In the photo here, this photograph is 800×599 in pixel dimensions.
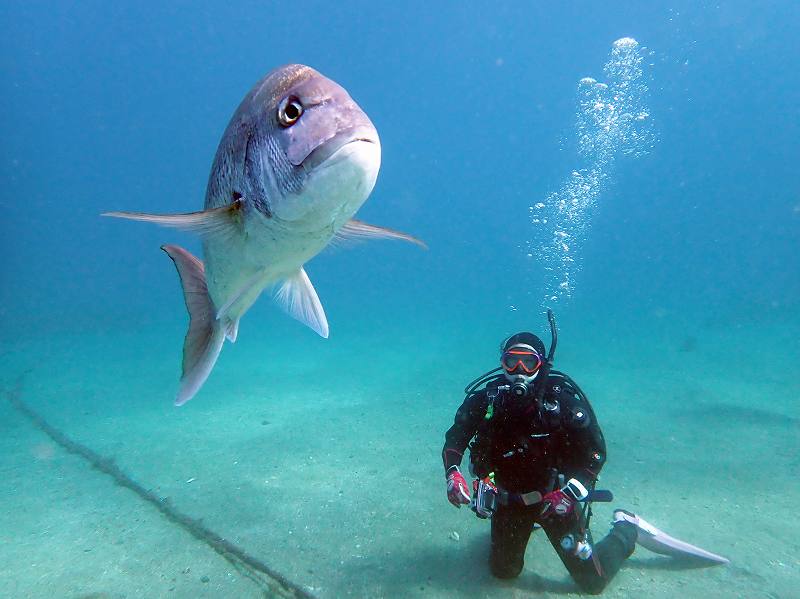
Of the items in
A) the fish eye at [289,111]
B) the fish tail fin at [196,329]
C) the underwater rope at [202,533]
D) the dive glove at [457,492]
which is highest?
the fish eye at [289,111]

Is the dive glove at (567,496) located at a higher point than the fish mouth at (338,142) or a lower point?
lower

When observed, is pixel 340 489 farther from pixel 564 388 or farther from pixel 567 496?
pixel 564 388

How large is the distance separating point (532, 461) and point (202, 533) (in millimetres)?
3496

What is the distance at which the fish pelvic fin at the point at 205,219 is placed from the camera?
50.3 inches

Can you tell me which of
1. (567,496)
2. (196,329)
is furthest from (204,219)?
(567,496)

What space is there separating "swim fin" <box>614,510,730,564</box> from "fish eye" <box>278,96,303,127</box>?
4.83 m

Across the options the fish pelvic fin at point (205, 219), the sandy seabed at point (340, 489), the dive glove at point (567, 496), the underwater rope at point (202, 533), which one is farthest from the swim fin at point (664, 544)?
the fish pelvic fin at point (205, 219)

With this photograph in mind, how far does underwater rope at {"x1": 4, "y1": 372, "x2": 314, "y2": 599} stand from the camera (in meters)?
3.93

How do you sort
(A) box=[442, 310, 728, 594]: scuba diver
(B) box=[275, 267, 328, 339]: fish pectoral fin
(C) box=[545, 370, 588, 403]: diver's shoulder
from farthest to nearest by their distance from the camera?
(C) box=[545, 370, 588, 403]: diver's shoulder, (A) box=[442, 310, 728, 594]: scuba diver, (B) box=[275, 267, 328, 339]: fish pectoral fin

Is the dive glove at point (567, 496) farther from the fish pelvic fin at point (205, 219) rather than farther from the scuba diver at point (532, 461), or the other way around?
the fish pelvic fin at point (205, 219)

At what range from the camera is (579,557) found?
3914mm

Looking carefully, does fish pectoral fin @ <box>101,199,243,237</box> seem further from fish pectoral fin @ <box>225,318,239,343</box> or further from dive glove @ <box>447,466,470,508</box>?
dive glove @ <box>447,466,470,508</box>

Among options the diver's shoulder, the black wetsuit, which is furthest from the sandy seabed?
the diver's shoulder

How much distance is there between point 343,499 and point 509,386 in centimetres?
283
